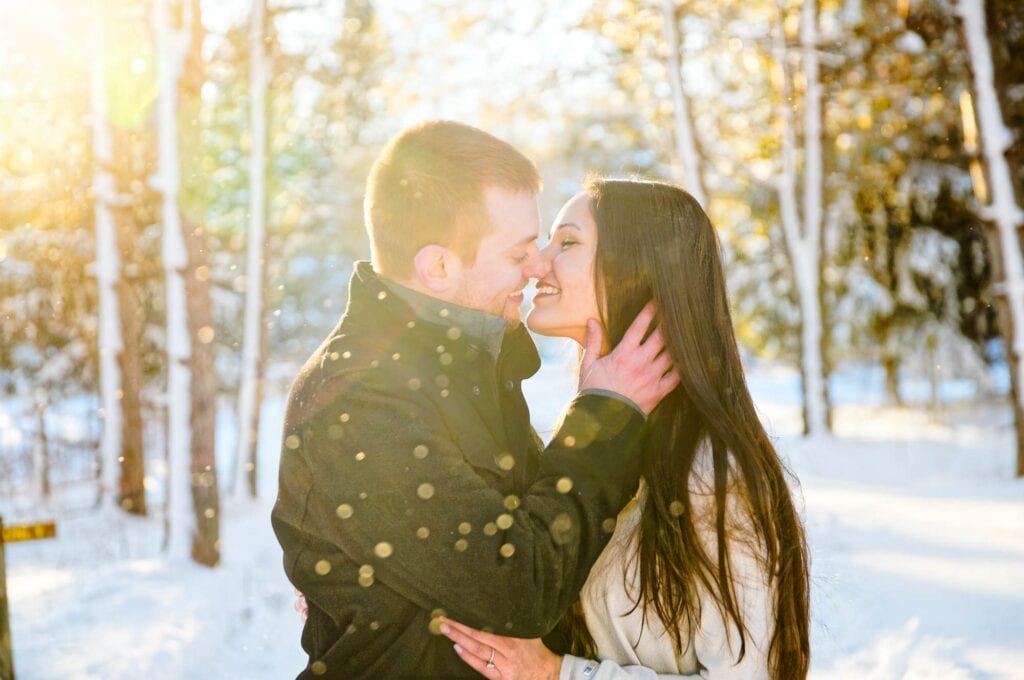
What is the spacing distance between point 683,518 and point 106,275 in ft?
36.7

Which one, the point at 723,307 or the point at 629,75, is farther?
the point at 629,75

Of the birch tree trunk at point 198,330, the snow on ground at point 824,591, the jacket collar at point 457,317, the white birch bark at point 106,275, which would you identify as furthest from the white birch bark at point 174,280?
the jacket collar at point 457,317

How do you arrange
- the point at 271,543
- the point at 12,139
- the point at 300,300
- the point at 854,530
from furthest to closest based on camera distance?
the point at 300,300, the point at 12,139, the point at 271,543, the point at 854,530

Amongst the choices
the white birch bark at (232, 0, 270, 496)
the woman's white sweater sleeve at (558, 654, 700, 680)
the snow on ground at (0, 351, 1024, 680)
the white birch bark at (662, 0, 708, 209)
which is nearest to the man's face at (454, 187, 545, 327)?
the woman's white sweater sleeve at (558, 654, 700, 680)

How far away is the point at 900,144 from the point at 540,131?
6.73m

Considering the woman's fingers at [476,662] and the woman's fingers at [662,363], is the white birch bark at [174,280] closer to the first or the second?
the woman's fingers at [662,363]

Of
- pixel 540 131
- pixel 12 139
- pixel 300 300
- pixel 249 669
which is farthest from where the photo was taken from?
pixel 300 300

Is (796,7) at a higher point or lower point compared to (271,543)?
higher

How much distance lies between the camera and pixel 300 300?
24.2 meters

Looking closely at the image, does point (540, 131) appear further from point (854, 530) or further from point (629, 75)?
point (854, 530)

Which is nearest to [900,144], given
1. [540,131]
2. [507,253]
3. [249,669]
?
[540,131]

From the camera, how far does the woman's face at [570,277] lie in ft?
9.76

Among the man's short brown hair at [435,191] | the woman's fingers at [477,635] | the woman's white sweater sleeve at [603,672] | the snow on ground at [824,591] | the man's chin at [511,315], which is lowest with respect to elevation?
the snow on ground at [824,591]

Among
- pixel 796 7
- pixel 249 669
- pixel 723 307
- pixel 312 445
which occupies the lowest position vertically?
pixel 249 669
